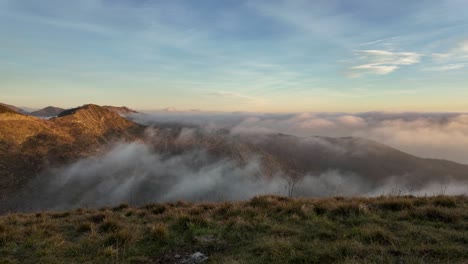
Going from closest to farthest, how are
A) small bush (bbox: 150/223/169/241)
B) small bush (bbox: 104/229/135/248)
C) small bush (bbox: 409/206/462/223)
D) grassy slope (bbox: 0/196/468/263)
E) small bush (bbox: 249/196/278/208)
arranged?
grassy slope (bbox: 0/196/468/263), small bush (bbox: 104/229/135/248), small bush (bbox: 150/223/169/241), small bush (bbox: 409/206/462/223), small bush (bbox: 249/196/278/208)

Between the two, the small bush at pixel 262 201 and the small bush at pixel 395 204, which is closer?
the small bush at pixel 395 204

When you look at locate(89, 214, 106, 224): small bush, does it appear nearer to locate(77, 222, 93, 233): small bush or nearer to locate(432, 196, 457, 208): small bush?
locate(77, 222, 93, 233): small bush

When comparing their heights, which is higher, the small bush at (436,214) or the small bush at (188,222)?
the small bush at (436,214)

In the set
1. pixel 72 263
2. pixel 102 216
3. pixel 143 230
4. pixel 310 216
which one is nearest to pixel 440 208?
pixel 310 216

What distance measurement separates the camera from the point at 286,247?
766cm

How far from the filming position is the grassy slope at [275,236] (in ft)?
24.1

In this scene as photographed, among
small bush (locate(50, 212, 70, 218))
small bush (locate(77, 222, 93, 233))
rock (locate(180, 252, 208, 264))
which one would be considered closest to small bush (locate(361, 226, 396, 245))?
rock (locate(180, 252, 208, 264))

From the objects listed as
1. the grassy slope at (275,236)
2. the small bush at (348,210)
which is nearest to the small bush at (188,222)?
the grassy slope at (275,236)

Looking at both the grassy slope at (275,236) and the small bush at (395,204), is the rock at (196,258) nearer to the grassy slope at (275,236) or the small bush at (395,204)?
the grassy slope at (275,236)

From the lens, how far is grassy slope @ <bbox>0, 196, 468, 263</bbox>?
7.35 meters

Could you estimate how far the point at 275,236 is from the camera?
8.98 m

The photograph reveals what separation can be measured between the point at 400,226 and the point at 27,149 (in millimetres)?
208305

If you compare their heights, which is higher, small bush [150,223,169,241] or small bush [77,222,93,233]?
small bush [150,223,169,241]

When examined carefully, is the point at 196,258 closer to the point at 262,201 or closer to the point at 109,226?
the point at 109,226
